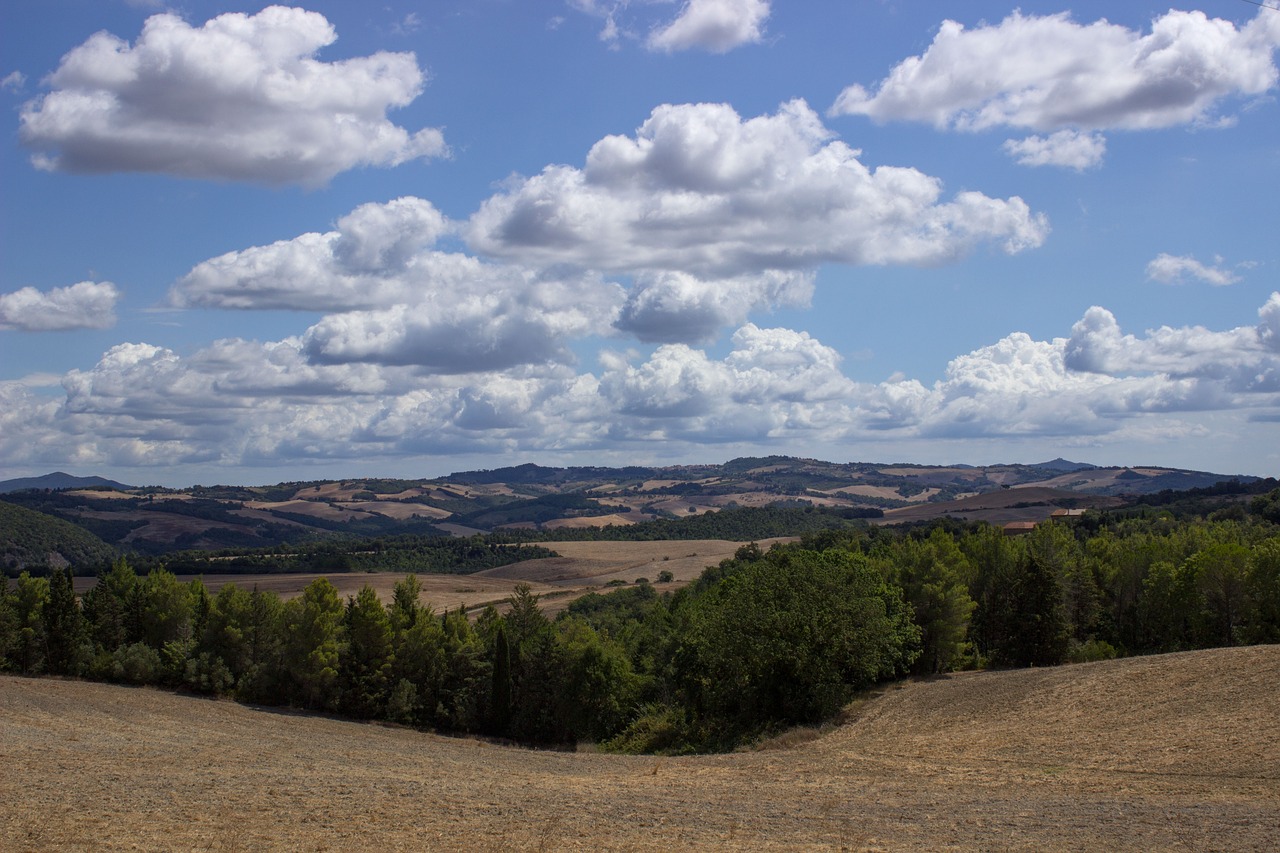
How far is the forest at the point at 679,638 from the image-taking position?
53.7 meters

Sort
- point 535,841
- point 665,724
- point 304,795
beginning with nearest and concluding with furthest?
point 535,841 → point 304,795 → point 665,724

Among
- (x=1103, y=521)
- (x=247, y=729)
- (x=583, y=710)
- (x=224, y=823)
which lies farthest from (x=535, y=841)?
(x=1103, y=521)

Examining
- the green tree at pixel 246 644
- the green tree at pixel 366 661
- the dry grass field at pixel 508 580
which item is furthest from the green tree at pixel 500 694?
the dry grass field at pixel 508 580

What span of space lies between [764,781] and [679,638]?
40.4m

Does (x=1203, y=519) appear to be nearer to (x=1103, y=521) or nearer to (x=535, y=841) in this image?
(x=1103, y=521)

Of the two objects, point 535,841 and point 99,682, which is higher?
point 535,841

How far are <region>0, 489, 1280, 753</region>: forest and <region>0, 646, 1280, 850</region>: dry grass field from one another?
6147 mm

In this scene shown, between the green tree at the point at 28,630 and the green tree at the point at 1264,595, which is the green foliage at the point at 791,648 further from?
the green tree at the point at 28,630

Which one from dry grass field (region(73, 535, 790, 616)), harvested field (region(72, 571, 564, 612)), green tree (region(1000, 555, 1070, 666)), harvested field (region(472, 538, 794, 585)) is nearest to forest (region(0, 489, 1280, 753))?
green tree (region(1000, 555, 1070, 666))

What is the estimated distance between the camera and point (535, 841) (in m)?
23.4

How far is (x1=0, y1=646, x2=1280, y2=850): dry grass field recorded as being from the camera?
23.2m

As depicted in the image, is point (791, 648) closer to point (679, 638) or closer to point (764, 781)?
point (764, 781)

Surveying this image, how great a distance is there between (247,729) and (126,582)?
131 feet

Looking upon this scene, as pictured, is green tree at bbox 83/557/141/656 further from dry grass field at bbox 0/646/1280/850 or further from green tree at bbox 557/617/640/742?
green tree at bbox 557/617/640/742
